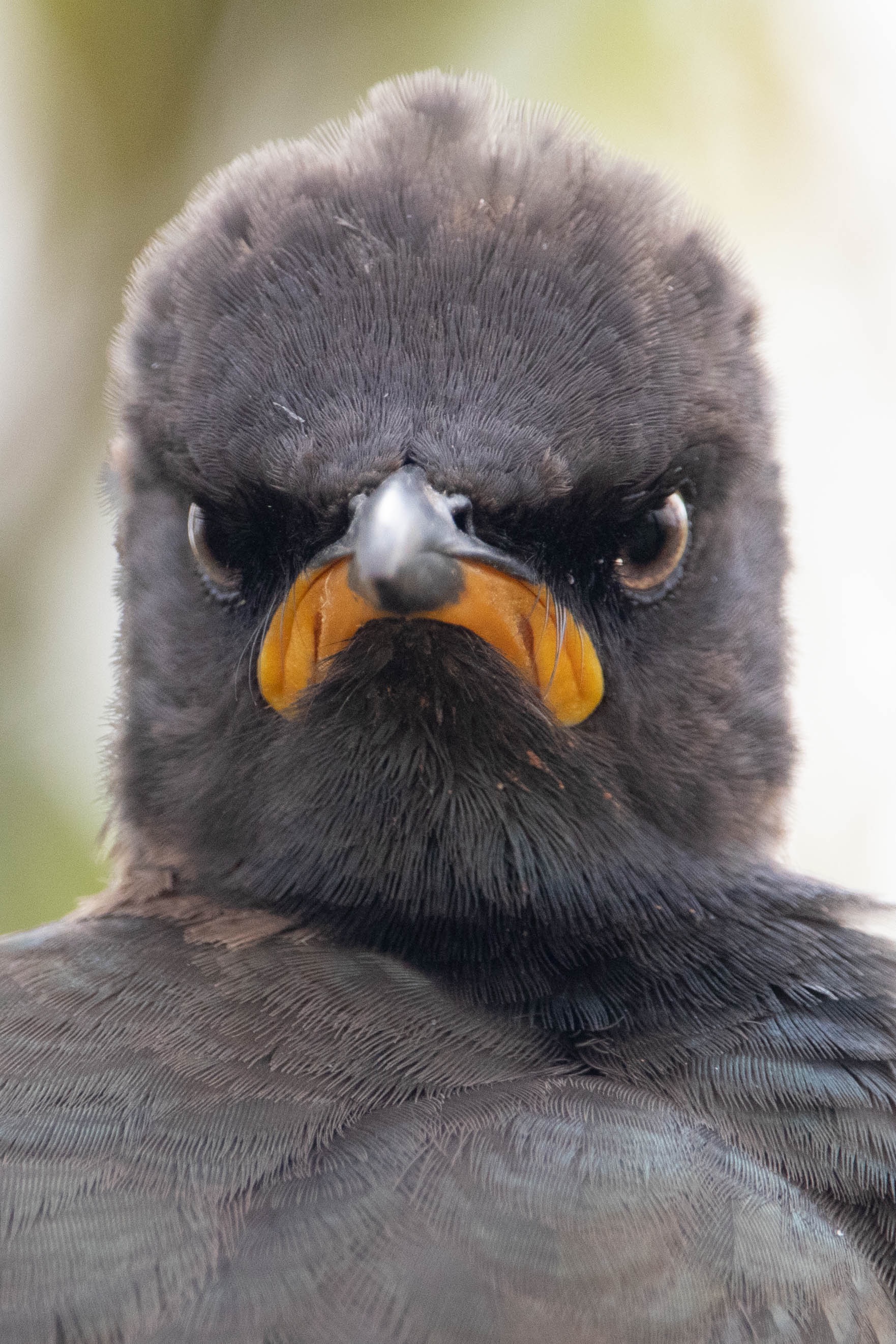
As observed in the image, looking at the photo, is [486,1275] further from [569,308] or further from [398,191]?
[398,191]

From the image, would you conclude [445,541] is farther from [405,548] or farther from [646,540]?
[646,540]

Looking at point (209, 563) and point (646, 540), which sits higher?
point (646, 540)

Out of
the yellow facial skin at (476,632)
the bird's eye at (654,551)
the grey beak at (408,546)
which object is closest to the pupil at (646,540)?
the bird's eye at (654,551)

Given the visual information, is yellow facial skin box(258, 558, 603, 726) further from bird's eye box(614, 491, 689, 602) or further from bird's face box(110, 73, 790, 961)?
bird's eye box(614, 491, 689, 602)

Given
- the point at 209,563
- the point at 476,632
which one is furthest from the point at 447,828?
the point at 209,563

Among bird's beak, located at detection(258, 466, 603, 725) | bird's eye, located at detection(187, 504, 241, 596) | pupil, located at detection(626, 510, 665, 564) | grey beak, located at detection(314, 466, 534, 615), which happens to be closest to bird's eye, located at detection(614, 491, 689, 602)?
pupil, located at detection(626, 510, 665, 564)

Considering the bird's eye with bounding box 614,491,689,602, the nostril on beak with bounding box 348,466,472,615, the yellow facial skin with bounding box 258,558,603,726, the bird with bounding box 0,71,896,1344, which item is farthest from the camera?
the bird's eye with bounding box 614,491,689,602

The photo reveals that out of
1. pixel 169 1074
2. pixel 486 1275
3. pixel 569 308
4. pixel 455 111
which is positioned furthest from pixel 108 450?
pixel 486 1275
